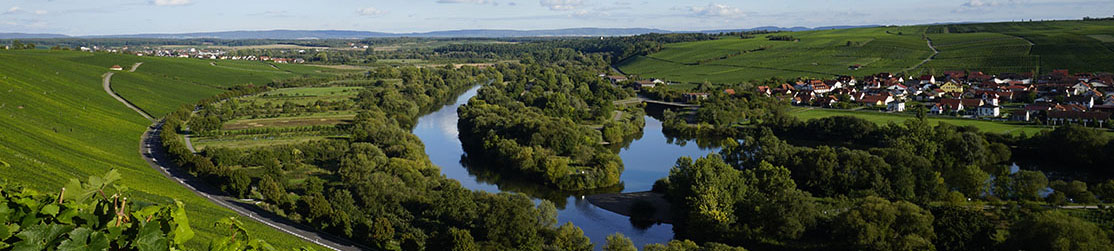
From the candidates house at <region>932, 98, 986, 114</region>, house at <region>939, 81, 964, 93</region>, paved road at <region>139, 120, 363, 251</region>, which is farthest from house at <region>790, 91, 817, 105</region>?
paved road at <region>139, 120, 363, 251</region>

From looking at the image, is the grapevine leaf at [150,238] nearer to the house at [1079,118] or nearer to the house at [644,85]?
the house at [1079,118]

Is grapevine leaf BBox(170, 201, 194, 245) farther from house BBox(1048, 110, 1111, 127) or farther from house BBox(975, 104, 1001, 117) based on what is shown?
house BBox(975, 104, 1001, 117)

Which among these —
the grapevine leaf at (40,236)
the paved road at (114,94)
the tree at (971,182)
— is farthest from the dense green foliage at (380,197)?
the tree at (971,182)

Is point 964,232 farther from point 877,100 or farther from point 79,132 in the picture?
point 877,100

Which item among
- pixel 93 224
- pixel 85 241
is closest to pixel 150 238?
pixel 85 241

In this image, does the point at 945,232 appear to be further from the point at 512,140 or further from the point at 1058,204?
the point at 512,140

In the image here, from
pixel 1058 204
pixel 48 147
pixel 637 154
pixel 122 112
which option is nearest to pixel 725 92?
pixel 637 154
